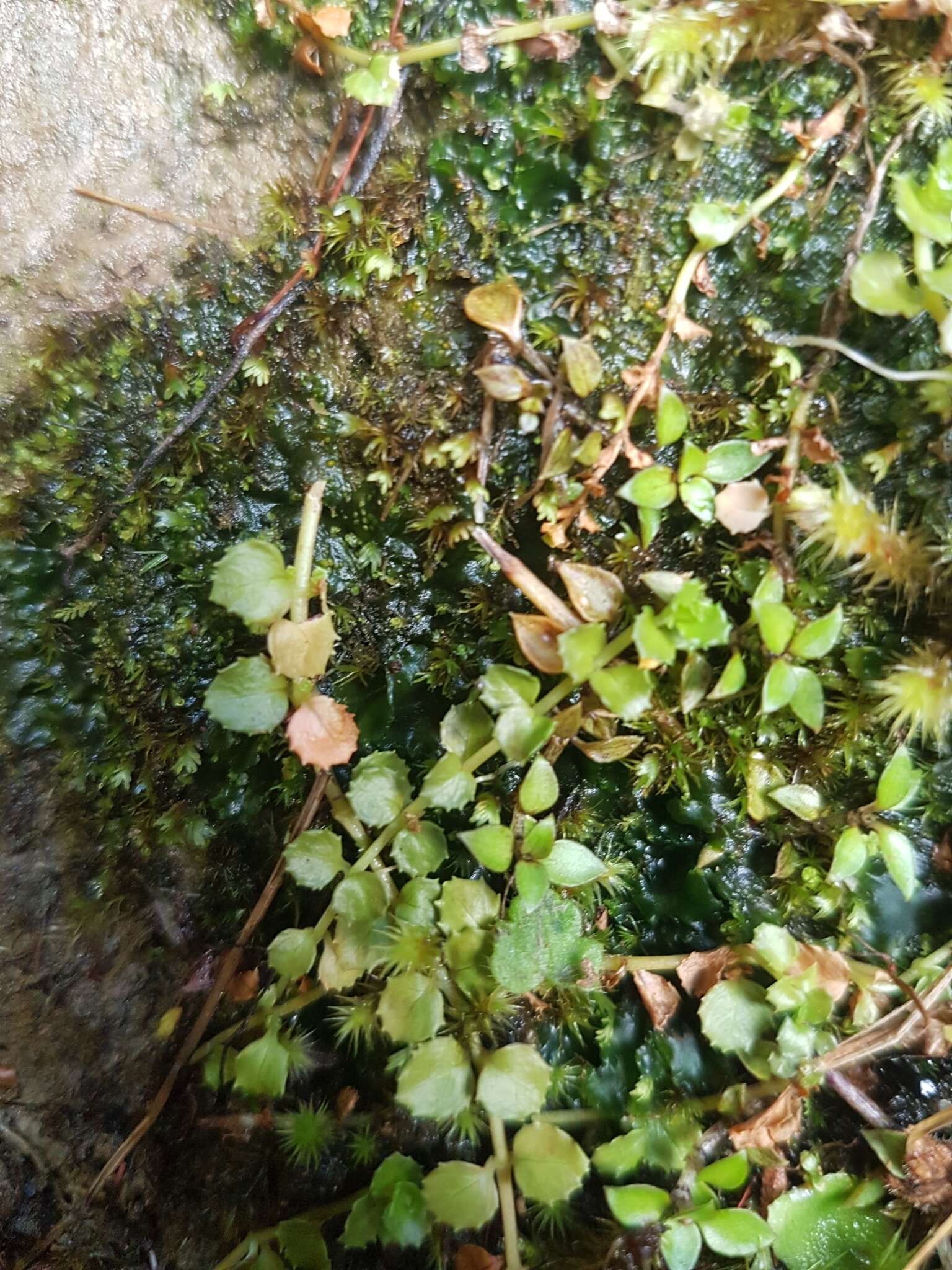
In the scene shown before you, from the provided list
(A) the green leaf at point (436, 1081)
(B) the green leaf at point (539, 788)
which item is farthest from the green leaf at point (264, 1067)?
(B) the green leaf at point (539, 788)

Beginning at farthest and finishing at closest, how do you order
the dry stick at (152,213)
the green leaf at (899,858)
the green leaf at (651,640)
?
the dry stick at (152,213) → the green leaf at (899,858) → the green leaf at (651,640)

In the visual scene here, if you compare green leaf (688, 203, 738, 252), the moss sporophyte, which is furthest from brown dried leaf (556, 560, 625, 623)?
green leaf (688, 203, 738, 252)

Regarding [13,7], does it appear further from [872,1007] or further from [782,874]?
[872,1007]

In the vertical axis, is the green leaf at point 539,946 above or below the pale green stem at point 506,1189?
above

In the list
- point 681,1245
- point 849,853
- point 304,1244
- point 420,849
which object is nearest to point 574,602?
point 420,849

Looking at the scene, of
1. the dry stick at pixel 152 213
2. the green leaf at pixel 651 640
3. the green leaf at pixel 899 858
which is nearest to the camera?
the green leaf at pixel 651 640

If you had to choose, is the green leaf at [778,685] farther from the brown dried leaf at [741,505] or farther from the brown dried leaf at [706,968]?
the brown dried leaf at [706,968]
